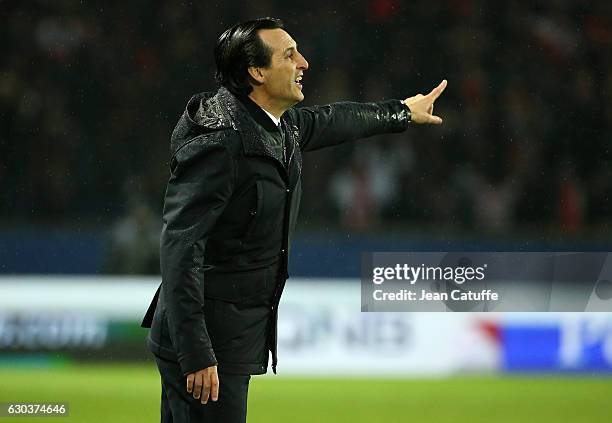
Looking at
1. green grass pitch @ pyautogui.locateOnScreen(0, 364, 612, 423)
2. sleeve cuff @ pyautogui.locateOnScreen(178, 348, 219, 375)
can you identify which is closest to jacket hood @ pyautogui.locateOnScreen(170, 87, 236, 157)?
sleeve cuff @ pyautogui.locateOnScreen(178, 348, 219, 375)

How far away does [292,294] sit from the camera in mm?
5527

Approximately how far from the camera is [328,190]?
5820 mm

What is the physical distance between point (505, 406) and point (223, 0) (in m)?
2.35

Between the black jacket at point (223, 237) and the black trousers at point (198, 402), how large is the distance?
0.13ft

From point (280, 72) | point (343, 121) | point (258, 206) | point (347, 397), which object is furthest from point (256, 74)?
point (347, 397)

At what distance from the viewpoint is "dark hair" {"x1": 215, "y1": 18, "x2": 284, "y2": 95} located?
3.08 meters

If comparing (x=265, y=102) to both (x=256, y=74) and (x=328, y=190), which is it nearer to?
(x=256, y=74)

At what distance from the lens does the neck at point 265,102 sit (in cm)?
313

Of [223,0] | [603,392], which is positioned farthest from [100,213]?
[603,392]

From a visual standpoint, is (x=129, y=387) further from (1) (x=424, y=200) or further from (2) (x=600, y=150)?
(2) (x=600, y=150)

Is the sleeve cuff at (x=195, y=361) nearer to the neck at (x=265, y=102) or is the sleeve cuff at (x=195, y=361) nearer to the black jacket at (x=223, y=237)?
the black jacket at (x=223, y=237)

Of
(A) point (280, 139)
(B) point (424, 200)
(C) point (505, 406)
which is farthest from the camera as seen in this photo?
(B) point (424, 200)

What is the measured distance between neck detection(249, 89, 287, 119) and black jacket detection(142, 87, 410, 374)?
0.07 metres

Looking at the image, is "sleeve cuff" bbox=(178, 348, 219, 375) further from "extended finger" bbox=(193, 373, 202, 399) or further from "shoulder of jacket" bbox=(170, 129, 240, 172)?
"shoulder of jacket" bbox=(170, 129, 240, 172)
